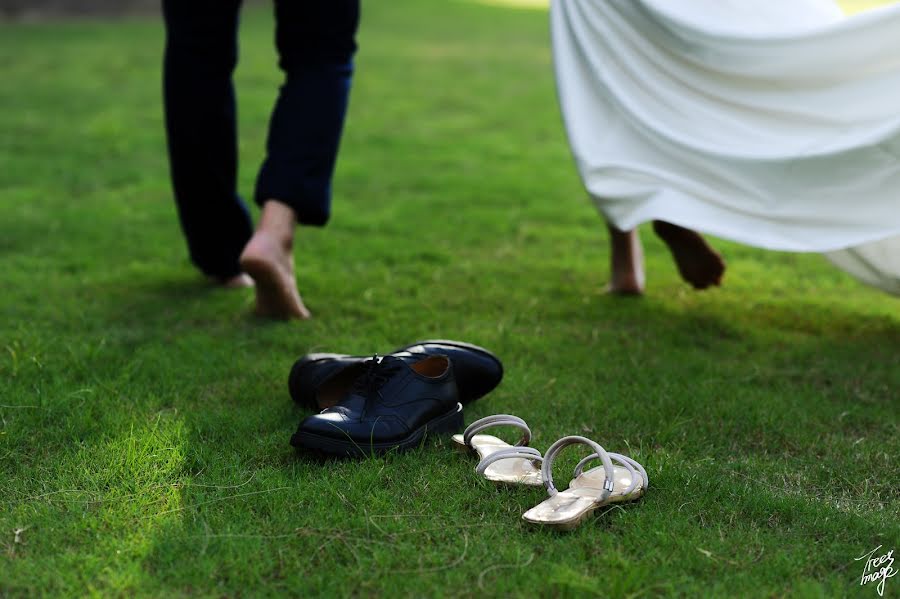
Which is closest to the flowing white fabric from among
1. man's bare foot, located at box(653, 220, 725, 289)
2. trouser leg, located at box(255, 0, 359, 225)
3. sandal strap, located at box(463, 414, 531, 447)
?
man's bare foot, located at box(653, 220, 725, 289)

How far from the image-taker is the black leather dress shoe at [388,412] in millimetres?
1837

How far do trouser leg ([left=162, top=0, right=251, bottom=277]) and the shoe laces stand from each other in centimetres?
109

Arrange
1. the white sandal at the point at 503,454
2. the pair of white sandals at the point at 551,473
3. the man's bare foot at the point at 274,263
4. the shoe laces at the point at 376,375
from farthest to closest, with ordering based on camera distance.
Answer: the man's bare foot at the point at 274,263, the shoe laces at the point at 376,375, the white sandal at the point at 503,454, the pair of white sandals at the point at 551,473

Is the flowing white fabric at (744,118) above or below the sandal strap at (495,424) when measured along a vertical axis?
above

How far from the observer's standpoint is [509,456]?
178 centimetres

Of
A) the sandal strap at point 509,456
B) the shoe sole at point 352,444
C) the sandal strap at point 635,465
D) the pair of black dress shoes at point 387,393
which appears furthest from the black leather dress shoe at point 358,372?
the sandal strap at point 635,465

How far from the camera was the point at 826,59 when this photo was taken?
245cm

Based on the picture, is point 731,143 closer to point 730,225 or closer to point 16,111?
point 730,225

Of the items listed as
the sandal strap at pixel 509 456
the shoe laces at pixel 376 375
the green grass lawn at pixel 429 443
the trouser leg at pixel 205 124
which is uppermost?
the trouser leg at pixel 205 124

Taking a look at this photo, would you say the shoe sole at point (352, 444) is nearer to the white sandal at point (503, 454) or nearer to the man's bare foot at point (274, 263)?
the white sandal at point (503, 454)

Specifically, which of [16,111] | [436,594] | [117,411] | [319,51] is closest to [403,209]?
[319,51]

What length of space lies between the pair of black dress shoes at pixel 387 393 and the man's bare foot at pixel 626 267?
3.09 ft

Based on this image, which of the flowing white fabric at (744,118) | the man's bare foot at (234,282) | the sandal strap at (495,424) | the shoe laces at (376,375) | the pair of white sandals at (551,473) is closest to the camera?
the pair of white sandals at (551,473)

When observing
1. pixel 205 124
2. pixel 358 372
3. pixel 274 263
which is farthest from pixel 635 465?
pixel 205 124
